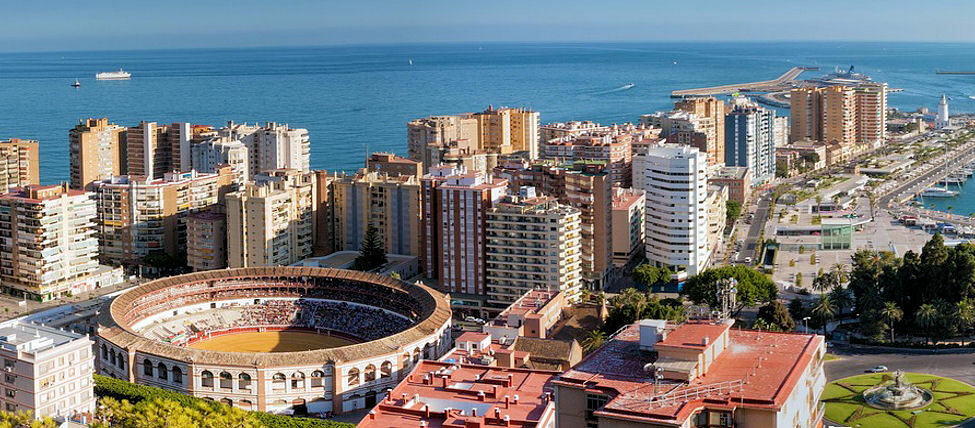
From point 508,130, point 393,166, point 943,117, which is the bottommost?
point 393,166

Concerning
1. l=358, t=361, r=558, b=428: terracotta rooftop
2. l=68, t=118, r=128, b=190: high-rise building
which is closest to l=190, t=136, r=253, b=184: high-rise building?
l=68, t=118, r=128, b=190: high-rise building

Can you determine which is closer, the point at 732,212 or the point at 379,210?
the point at 379,210

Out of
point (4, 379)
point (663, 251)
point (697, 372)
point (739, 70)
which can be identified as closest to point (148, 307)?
point (4, 379)

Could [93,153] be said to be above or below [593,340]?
above

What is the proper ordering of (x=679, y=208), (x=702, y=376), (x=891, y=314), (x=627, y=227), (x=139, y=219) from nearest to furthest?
1. (x=702, y=376)
2. (x=891, y=314)
3. (x=679, y=208)
4. (x=627, y=227)
5. (x=139, y=219)

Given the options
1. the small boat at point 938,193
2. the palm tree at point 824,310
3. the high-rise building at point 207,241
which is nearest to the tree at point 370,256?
the high-rise building at point 207,241

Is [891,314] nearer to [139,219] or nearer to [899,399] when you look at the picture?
[899,399]

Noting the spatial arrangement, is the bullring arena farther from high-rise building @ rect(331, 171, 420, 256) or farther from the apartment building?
the apartment building

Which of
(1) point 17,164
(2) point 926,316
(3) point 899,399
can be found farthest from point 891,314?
(1) point 17,164

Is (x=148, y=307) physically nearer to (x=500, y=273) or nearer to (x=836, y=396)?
(x=500, y=273)
